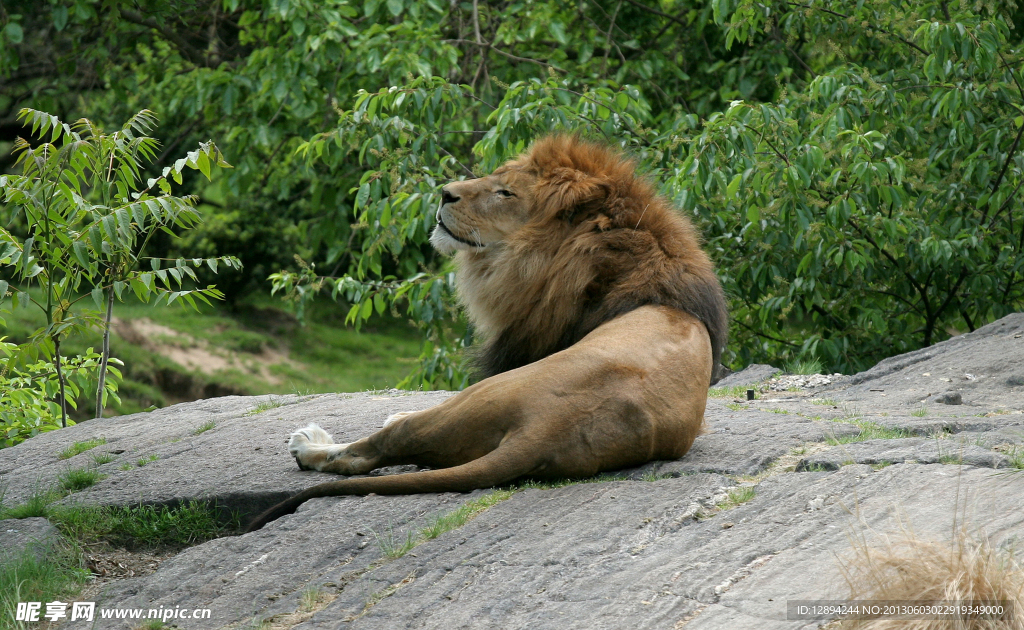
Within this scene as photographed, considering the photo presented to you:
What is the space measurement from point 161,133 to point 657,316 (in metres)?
13.5

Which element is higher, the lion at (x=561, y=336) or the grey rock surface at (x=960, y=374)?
the lion at (x=561, y=336)

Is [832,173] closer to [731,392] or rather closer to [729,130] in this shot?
[729,130]

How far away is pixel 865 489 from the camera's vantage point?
2.87 metres

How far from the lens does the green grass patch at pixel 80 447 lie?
434 cm

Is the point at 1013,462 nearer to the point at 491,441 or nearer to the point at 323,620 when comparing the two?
the point at 491,441

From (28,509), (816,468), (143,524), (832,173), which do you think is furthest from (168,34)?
(816,468)

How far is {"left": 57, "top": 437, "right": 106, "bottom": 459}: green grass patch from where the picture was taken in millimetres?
4344

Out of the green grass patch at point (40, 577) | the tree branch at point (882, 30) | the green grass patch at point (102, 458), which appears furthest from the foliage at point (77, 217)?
the tree branch at point (882, 30)

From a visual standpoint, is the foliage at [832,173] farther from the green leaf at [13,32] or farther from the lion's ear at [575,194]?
the green leaf at [13,32]

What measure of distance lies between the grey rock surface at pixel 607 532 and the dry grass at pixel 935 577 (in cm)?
8

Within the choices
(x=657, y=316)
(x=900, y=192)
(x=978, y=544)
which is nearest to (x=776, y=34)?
(x=900, y=192)

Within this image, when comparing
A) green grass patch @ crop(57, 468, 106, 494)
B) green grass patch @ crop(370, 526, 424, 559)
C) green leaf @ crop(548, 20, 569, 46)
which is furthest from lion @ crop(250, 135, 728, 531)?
green leaf @ crop(548, 20, 569, 46)

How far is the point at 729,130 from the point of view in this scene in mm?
6219

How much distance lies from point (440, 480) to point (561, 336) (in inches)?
38.4
